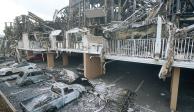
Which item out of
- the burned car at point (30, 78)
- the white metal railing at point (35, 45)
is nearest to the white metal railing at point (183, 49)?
the burned car at point (30, 78)

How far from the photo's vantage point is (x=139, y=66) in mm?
18078

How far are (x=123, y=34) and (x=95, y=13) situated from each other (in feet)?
19.5

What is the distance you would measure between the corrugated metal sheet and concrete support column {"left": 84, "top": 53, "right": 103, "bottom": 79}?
5.85m

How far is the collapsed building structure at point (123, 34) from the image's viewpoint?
9133 millimetres

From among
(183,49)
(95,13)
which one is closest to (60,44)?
(95,13)

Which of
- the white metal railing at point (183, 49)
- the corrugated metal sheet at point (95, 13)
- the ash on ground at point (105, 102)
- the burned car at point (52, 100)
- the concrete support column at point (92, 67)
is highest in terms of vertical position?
the corrugated metal sheet at point (95, 13)

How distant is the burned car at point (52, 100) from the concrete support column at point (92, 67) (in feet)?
12.1

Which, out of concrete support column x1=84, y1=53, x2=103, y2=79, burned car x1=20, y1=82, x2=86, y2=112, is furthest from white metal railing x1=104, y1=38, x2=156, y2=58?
burned car x1=20, y1=82, x2=86, y2=112

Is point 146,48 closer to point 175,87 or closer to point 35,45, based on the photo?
point 175,87

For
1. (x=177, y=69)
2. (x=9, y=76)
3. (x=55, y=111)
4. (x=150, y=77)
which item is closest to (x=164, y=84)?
(x=150, y=77)

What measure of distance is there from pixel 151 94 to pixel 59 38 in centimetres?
1474

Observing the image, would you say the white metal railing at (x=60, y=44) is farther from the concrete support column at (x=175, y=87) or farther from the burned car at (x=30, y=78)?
the concrete support column at (x=175, y=87)

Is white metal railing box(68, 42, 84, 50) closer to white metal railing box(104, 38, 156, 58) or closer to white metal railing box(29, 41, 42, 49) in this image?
white metal railing box(104, 38, 156, 58)

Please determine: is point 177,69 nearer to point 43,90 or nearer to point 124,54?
point 124,54
